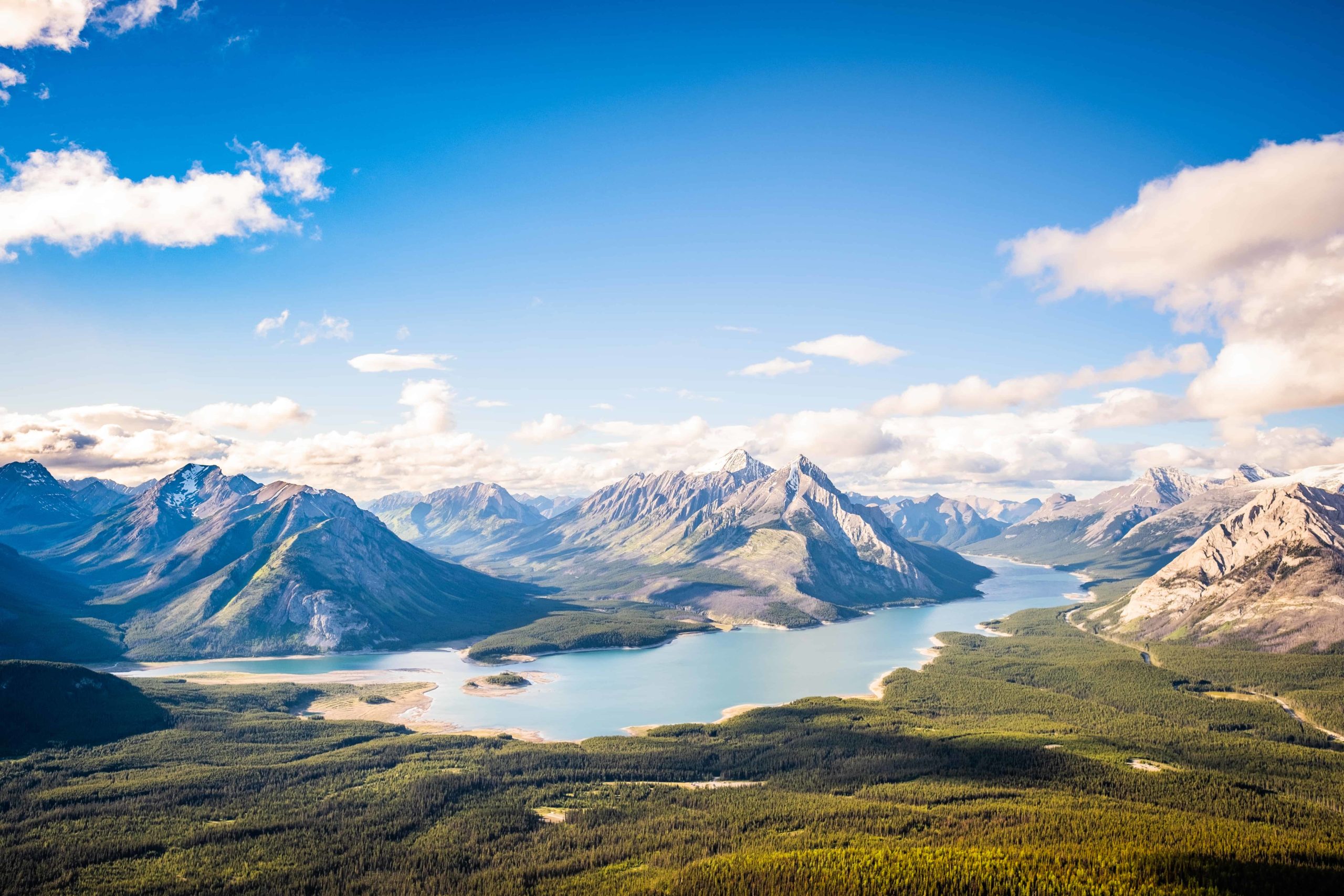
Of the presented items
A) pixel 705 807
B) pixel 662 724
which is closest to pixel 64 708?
pixel 662 724

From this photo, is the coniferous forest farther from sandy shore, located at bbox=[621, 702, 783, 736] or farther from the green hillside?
sandy shore, located at bbox=[621, 702, 783, 736]

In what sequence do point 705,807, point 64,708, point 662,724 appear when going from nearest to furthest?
point 705,807, point 64,708, point 662,724

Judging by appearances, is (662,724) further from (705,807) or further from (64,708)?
(64,708)

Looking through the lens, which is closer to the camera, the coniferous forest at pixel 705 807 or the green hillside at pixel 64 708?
the coniferous forest at pixel 705 807

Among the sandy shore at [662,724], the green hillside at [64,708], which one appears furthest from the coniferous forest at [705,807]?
the sandy shore at [662,724]

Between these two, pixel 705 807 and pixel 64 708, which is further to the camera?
pixel 64 708

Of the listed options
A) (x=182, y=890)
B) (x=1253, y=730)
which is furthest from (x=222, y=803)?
(x=1253, y=730)

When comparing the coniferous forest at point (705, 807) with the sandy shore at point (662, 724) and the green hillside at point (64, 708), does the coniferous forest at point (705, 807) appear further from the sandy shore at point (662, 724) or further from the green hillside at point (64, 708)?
the sandy shore at point (662, 724)

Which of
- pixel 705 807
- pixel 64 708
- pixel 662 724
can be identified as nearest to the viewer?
pixel 705 807

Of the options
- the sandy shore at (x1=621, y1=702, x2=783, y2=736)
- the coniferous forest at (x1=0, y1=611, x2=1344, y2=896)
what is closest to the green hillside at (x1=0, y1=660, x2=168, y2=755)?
the coniferous forest at (x1=0, y1=611, x2=1344, y2=896)

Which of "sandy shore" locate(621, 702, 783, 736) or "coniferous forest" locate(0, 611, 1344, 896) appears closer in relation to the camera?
"coniferous forest" locate(0, 611, 1344, 896)

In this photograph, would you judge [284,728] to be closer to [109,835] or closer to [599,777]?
[109,835]
